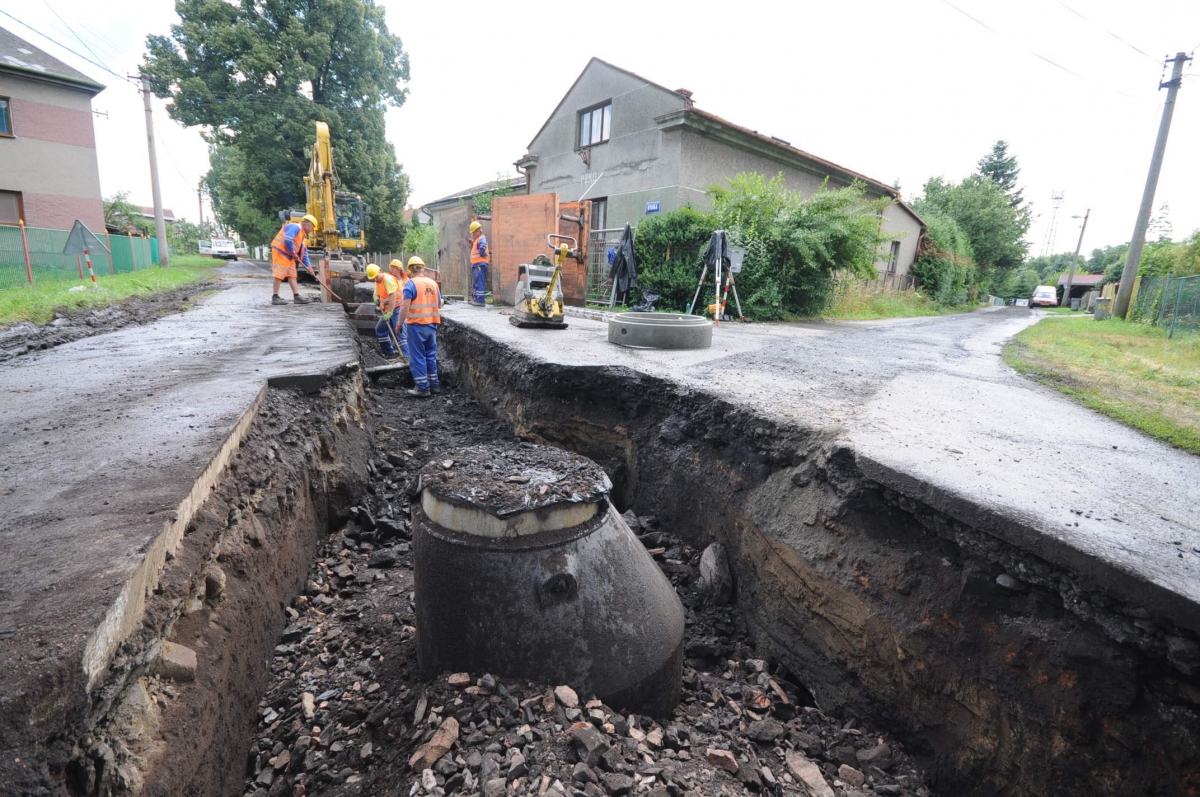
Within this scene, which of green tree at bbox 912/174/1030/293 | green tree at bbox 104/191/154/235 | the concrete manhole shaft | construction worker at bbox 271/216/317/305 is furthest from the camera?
green tree at bbox 104/191/154/235

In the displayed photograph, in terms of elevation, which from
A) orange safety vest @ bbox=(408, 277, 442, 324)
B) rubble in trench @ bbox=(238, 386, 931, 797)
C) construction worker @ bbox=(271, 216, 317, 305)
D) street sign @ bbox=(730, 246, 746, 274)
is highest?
street sign @ bbox=(730, 246, 746, 274)

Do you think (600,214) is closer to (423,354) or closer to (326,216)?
(326,216)

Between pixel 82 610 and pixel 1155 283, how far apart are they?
21261 millimetres

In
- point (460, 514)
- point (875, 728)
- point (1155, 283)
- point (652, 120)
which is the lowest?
point (875, 728)

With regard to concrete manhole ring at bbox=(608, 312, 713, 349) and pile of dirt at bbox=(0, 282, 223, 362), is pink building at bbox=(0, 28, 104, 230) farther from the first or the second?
concrete manhole ring at bbox=(608, 312, 713, 349)

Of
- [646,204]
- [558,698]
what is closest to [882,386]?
[558,698]

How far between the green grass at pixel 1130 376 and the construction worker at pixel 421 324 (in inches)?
260

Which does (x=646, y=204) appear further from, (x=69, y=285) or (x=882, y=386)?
(x=69, y=285)

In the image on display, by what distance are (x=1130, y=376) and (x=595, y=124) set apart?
13.9 metres

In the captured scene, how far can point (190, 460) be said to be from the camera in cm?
218

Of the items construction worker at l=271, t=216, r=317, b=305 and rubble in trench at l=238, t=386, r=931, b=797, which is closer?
rubble in trench at l=238, t=386, r=931, b=797

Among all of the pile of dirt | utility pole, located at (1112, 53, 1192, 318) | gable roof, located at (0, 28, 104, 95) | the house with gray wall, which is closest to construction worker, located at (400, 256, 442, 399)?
the pile of dirt

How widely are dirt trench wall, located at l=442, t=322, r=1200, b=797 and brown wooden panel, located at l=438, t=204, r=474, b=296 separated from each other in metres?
11.4

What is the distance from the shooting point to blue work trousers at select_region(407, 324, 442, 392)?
6.86 metres
